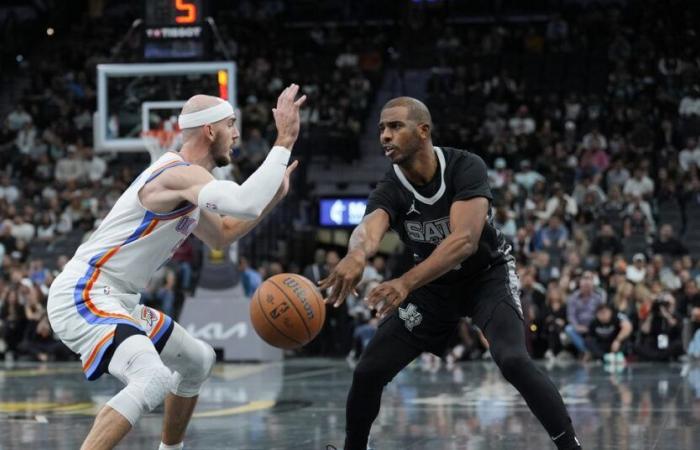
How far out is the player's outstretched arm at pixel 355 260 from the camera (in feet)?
22.0

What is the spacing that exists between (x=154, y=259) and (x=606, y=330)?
43.2 feet

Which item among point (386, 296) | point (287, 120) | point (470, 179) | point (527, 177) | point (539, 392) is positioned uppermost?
point (287, 120)

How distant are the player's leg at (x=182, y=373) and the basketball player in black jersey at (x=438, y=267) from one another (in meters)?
0.97

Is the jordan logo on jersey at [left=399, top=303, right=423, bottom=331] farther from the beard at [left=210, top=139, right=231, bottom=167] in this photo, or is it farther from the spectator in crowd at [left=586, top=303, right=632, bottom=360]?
the spectator in crowd at [left=586, top=303, right=632, bottom=360]

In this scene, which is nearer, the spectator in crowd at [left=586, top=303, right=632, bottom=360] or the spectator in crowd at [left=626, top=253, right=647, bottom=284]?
the spectator in crowd at [left=586, top=303, right=632, bottom=360]

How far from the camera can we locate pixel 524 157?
86.2 feet

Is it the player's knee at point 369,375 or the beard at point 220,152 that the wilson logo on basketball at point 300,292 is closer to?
the player's knee at point 369,375

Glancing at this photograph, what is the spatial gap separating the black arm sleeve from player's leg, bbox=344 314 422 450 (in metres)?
0.94

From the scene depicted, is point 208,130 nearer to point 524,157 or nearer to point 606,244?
point 606,244

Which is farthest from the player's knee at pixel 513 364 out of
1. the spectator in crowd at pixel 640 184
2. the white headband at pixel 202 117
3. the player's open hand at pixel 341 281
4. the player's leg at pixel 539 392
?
the spectator in crowd at pixel 640 184

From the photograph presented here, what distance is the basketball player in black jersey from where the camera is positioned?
284 inches

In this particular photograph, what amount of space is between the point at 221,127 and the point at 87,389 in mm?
8208

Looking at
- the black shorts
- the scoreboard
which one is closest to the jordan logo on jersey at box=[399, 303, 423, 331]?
the black shorts

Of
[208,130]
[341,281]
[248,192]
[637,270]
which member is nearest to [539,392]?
[341,281]
